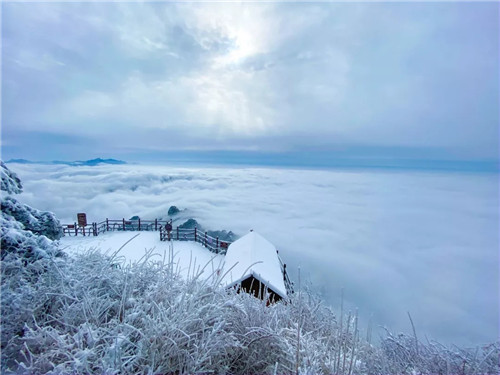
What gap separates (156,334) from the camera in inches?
77.2

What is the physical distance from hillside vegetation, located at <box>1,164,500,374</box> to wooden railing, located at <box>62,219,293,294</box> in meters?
12.5

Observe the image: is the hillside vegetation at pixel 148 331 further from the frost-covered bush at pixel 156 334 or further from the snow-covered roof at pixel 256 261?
the snow-covered roof at pixel 256 261

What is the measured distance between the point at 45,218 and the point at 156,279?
1756mm

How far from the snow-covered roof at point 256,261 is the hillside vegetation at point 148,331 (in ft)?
19.9

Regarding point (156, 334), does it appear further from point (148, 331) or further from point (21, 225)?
point (21, 225)

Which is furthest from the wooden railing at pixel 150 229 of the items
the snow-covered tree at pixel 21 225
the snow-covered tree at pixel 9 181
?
the snow-covered tree at pixel 9 181

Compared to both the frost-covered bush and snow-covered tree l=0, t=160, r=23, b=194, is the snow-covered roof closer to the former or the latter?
the frost-covered bush

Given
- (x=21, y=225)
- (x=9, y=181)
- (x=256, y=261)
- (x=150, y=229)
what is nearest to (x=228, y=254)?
(x=256, y=261)

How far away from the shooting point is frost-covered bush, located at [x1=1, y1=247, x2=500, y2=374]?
1.86 m

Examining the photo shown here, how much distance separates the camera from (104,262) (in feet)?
10.0

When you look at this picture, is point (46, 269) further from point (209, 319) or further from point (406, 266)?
point (406, 266)

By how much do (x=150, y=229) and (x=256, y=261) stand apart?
12401 mm

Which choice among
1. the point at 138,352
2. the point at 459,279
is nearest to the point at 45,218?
the point at 138,352

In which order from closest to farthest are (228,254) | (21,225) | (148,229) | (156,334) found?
(156,334) → (21,225) → (228,254) → (148,229)
